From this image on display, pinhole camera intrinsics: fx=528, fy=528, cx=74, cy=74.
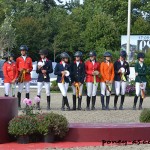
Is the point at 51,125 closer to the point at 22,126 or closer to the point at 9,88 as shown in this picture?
the point at 22,126

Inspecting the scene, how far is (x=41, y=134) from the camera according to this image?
1006 centimetres

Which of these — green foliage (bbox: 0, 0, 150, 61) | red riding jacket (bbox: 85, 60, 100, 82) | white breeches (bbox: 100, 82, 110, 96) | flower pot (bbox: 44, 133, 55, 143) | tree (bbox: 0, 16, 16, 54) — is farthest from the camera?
tree (bbox: 0, 16, 16, 54)

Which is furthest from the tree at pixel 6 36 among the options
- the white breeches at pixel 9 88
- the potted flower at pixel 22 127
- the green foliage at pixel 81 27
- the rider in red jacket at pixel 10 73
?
the potted flower at pixel 22 127

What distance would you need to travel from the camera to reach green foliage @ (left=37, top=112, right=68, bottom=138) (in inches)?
386

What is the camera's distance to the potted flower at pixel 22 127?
977cm

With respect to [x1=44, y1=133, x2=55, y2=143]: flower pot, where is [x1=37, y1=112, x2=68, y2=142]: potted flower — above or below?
above

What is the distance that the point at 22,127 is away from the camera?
977cm

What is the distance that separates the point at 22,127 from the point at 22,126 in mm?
19

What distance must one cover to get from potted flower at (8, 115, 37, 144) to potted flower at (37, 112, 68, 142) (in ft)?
0.39

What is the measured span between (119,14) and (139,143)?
160ft

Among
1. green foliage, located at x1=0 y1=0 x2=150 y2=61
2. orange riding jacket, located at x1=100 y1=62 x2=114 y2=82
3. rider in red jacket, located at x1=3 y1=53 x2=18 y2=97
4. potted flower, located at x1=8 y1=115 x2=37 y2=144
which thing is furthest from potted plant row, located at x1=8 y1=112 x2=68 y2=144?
green foliage, located at x1=0 y1=0 x2=150 y2=61

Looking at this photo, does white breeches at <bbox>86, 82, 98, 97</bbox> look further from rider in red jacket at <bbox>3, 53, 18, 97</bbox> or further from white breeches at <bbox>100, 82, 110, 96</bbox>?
rider in red jacket at <bbox>3, 53, 18, 97</bbox>

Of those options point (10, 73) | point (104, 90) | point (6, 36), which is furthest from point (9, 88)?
point (6, 36)

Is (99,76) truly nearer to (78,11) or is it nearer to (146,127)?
(146,127)
